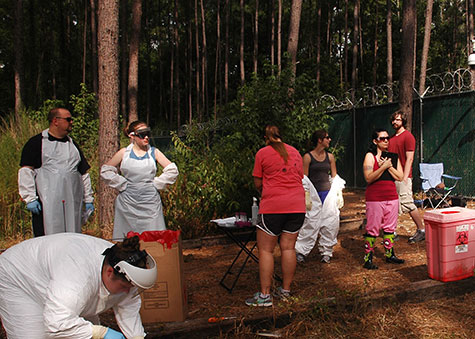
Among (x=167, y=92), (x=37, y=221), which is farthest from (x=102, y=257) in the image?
(x=167, y=92)

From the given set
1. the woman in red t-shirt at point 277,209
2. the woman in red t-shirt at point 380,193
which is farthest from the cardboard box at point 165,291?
the woman in red t-shirt at point 380,193

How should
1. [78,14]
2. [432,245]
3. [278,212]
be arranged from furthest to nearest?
[78,14] → [432,245] → [278,212]

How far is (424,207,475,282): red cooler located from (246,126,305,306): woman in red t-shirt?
1545 mm

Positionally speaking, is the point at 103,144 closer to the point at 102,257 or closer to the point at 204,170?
the point at 204,170

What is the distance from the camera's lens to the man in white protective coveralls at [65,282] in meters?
2.12

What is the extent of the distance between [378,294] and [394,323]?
36 cm

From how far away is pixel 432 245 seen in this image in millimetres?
4672

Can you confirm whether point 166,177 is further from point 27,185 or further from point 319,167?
point 319,167

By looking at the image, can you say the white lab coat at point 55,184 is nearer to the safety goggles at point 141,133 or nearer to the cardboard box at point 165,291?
the safety goggles at point 141,133

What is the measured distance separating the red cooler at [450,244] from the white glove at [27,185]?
415 cm

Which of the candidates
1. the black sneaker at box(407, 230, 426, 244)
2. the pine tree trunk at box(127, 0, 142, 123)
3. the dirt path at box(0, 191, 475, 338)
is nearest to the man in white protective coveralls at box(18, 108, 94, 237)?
the dirt path at box(0, 191, 475, 338)

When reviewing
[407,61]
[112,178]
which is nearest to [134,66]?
[407,61]

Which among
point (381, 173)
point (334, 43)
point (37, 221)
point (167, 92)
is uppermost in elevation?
point (334, 43)

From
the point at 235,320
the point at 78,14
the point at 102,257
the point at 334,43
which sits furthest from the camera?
the point at 334,43
